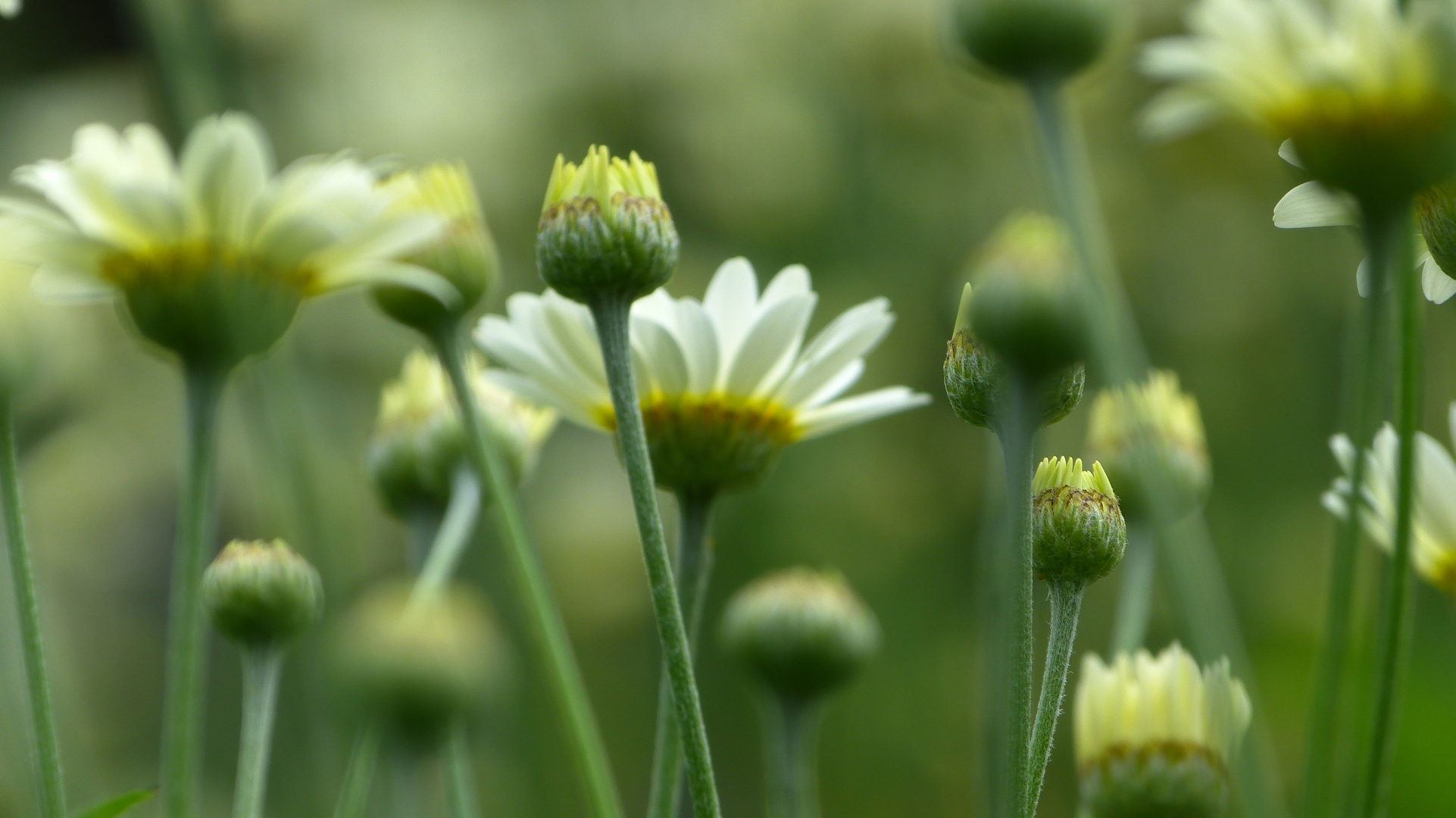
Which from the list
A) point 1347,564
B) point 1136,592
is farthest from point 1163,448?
point 1347,564

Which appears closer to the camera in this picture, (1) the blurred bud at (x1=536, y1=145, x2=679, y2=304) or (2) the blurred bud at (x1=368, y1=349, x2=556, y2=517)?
(1) the blurred bud at (x1=536, y1=145, x2=679, y2=304)

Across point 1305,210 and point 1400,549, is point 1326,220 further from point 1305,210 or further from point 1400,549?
point 1400,549

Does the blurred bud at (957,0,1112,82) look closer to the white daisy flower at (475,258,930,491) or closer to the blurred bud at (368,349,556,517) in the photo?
the white daisy flower at (475,258,930,491)

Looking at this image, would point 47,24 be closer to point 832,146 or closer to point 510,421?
point 832,146

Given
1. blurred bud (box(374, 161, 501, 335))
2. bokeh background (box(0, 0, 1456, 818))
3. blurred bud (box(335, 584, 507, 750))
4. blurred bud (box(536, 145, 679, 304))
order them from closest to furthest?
1. blurred bud (box(335, 584, 507, 750))
2. blurred bud (box(536, 145, 679, 304))
3. blurred bud (box(374, 161, 501, 335))
4. bokeh background (box(0, 0, 1456, 818))

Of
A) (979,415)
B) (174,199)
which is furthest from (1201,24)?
(174,199)

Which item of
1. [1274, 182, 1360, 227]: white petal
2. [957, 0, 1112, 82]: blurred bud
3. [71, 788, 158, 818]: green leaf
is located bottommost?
[71, 788, 158, 818]: green leaf

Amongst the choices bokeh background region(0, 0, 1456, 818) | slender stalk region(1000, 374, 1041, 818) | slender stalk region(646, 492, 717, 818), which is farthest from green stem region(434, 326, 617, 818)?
bokeh background region(0, 0, 1456, 818)
